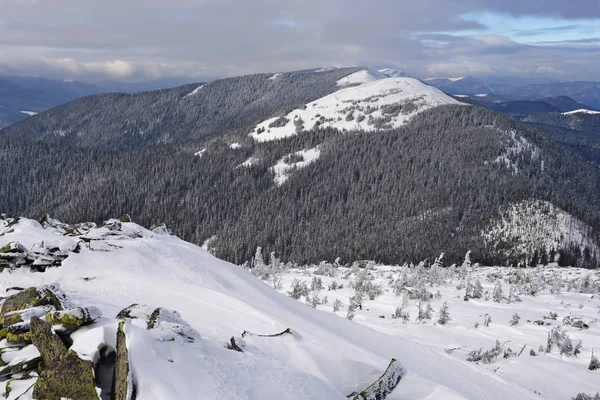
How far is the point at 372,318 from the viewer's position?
67.2ft

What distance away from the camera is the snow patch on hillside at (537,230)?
75375mm

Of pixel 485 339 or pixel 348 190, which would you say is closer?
pixel 485 339

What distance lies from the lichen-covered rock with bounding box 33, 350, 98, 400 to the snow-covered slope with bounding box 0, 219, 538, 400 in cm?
31

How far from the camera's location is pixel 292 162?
152750 mm

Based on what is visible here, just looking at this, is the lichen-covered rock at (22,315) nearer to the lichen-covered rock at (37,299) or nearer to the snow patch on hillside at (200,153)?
the lichen-covered rock at (37,299)

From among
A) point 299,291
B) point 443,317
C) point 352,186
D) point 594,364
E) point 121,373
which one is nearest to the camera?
point 121,373

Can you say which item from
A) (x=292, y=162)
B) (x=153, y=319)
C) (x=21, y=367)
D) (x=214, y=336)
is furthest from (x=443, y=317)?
(x=292, y=162)

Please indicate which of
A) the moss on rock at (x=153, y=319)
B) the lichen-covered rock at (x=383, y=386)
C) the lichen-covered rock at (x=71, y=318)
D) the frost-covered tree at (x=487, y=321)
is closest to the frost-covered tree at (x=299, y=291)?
the frost-covered tree at (x=487, y=321)

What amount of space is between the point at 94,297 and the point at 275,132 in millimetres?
173028

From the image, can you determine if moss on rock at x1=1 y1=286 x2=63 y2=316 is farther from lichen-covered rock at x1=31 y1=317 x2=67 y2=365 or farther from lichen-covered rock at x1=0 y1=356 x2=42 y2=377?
lichen-covered rock at x1=0 y1=356 x2=42 y2=377

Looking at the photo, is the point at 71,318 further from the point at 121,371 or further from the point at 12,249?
the point at 12,249

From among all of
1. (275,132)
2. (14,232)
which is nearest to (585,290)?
(14,232)

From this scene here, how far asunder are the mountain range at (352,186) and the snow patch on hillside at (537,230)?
0.28 meters

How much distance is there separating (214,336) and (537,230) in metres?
86.9
